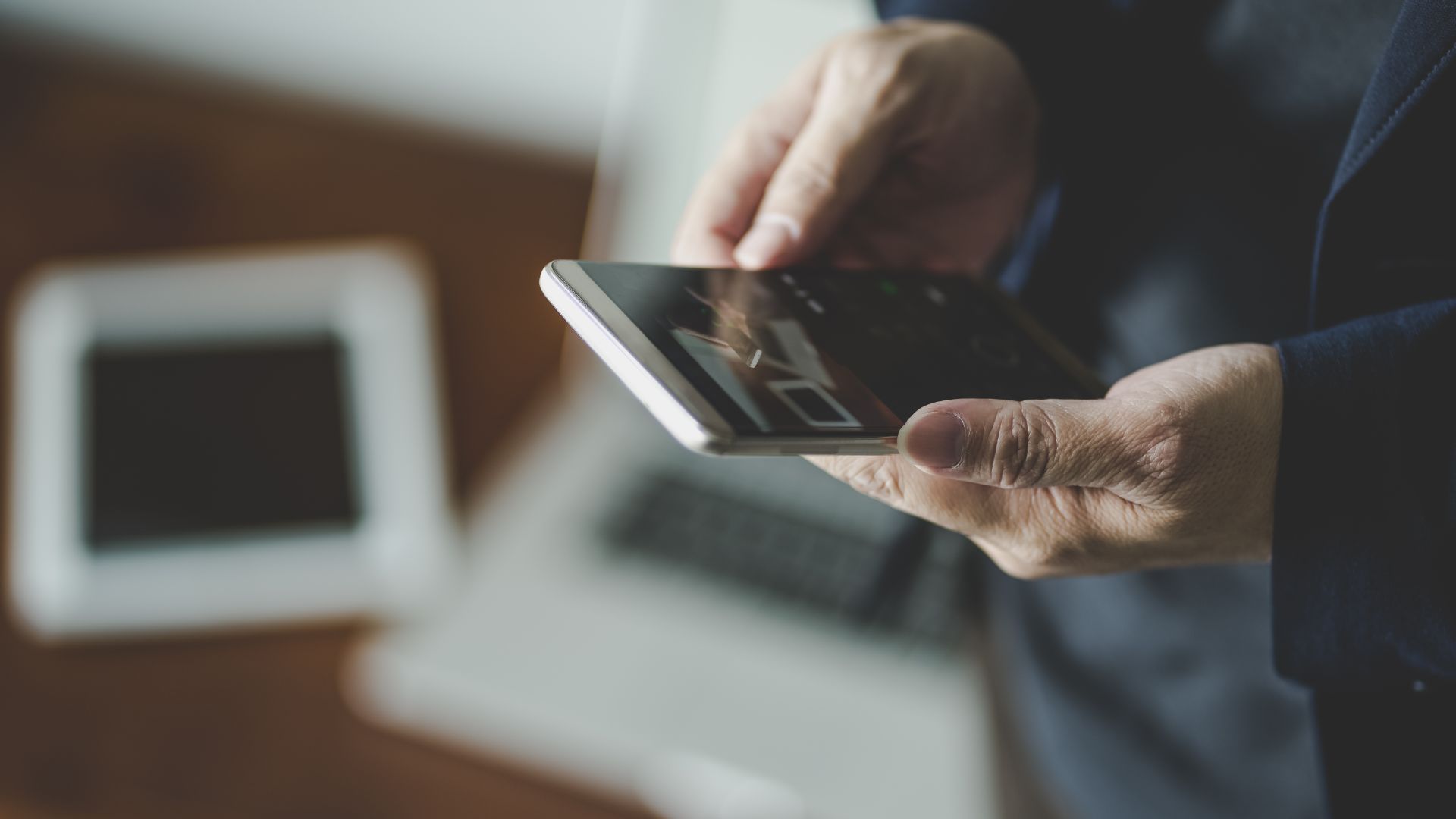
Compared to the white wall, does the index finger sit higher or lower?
higher

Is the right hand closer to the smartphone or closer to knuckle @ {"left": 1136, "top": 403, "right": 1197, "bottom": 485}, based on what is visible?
the smartphone

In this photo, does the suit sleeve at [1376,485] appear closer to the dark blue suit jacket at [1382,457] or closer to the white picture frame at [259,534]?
the dark blue suit jacket at [1382,457]

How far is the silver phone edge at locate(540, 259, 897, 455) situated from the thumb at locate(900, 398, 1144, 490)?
0.05 feet

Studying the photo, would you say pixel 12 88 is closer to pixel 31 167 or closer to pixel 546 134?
pixel 31 167

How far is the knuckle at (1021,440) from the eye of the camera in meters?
0.27

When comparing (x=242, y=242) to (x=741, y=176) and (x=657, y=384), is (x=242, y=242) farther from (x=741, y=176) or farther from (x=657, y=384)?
(x=657, y=384)

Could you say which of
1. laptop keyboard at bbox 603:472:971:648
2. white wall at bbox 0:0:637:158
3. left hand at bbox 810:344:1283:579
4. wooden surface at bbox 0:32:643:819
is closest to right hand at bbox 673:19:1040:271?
left hand at bbox 810:344:1283:579

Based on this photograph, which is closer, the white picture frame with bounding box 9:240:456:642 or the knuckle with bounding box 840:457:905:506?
the knuckle with bounding box 840:457:905:506

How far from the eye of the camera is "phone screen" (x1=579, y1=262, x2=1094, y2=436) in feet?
0.91

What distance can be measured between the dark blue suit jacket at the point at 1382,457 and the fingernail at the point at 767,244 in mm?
163

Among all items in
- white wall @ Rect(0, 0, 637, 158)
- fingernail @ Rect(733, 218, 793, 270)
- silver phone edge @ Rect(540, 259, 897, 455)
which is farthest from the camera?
white wall @ Rect(0, 0, 637, 158)

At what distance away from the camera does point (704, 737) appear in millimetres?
592

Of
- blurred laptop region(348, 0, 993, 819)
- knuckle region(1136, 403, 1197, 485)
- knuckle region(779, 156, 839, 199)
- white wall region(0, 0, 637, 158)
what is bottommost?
blurred laptop region(348, 0, 993, 819)

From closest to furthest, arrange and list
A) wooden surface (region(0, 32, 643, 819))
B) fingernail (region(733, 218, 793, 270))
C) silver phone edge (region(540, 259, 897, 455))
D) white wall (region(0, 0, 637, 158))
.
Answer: silver phone edge (region(540, 259, 897, 455)) < fingernail (region(733, 218, 793, 270)) < wooden surface (region(0, 32, 643, 819)) < white wall (region(0, 0, 637, 158))
